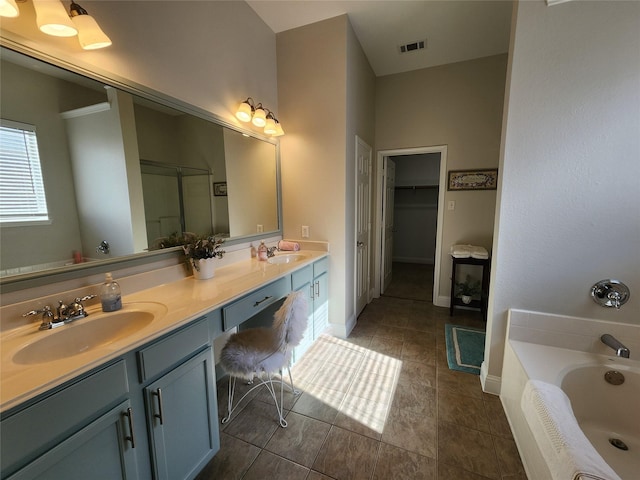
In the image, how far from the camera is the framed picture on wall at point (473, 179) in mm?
3059

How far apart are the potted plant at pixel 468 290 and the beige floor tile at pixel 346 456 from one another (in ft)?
7.40

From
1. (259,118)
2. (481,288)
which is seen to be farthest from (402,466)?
(259,118)

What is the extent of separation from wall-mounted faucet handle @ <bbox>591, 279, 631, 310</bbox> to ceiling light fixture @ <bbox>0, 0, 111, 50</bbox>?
9.52ft

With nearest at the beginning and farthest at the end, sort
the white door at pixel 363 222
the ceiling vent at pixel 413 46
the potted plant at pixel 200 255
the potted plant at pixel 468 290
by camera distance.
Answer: the potted plant at pixel 200 255
the ceiling vent at pixel 413 46
the white door at pixel 363 222
the potted plant at pixel 468 290

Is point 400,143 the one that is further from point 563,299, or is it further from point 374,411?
point 374,411

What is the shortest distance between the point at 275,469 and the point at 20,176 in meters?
1.77

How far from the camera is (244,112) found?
2.11m

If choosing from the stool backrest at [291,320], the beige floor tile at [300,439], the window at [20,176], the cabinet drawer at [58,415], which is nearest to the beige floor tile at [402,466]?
the beige floor tile at [300,439]

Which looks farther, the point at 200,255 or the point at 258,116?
the point at 258,116

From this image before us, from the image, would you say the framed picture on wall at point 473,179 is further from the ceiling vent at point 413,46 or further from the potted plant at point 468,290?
the ceiling vent at point 413,46

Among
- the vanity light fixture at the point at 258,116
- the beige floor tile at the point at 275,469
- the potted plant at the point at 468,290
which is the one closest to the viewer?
the beige floor tile at the point at 275,469

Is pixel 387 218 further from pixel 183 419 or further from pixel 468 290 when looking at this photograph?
pixel 183 419

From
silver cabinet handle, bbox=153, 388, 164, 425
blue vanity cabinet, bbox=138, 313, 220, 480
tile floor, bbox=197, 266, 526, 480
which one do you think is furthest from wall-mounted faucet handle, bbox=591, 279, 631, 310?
silver cabinet handle, bbox=153, 388, 164, 425

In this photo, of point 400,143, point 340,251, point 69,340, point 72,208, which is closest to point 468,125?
point 400,143
